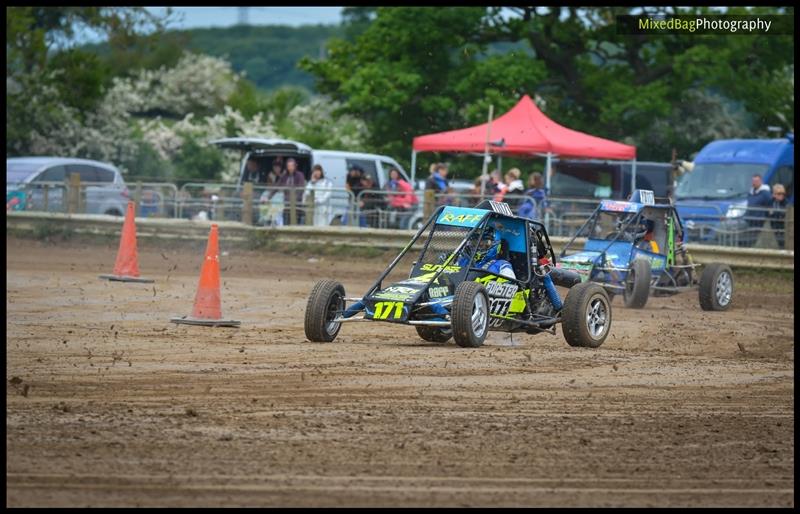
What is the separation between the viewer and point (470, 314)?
11.4 metres

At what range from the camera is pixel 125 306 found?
14.5 metres

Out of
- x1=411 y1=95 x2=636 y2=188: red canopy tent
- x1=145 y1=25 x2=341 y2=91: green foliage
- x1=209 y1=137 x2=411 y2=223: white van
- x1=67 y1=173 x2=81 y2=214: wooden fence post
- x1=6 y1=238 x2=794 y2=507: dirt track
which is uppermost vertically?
x1=145 y1=25 x2=341 y2=91: green foliage

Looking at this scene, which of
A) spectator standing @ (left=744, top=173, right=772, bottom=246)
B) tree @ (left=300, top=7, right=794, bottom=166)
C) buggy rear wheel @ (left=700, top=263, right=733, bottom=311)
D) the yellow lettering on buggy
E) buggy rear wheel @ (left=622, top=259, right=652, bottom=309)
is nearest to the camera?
the yellow lettering on buggy

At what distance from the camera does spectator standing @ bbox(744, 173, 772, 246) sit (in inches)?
890

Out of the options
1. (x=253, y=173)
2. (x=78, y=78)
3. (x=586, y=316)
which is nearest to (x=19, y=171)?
(x=253, y=173)

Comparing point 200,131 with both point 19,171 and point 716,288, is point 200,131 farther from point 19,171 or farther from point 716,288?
point 716,288

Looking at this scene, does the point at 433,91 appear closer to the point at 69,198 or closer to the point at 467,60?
the point at 467,60

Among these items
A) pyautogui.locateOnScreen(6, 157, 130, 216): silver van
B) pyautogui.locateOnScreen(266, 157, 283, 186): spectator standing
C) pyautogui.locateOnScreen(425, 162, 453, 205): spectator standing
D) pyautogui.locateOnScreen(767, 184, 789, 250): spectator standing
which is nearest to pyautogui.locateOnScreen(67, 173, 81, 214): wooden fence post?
pyautogui.locateOnScreen(6, 157, 130, 216): silver van

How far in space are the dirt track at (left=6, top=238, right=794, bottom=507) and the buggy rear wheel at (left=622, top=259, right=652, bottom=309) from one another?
2.44m

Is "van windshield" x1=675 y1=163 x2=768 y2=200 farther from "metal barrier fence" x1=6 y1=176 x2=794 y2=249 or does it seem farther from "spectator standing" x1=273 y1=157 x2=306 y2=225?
"spectator standing" x1=273 y1=157 x2=306 y2=225

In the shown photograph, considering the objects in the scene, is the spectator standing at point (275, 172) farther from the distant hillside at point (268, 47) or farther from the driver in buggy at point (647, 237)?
the distant hillside at point (268, 47)

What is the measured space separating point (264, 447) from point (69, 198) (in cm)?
1911

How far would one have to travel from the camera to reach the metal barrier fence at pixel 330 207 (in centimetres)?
2277

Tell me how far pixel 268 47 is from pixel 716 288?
411ft
